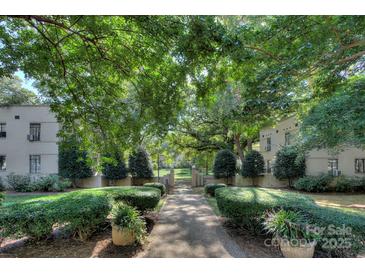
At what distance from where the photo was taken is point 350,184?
1135cm

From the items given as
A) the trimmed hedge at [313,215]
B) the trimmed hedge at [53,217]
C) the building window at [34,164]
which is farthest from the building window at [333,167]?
the building window at [34,164]

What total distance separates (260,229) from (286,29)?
3936 mm

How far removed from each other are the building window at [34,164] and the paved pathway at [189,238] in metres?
10.9

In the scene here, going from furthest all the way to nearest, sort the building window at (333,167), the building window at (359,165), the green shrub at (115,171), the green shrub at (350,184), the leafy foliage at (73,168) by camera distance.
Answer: the leafy foliage at (73,168), the green shrub at (115,171), the building window at (333,167), the building window at (359,165), the green shrub at (350,184)

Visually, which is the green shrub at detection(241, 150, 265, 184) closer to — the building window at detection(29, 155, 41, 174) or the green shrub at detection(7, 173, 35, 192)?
the green shrub at detection(7, 173, 35, 192)

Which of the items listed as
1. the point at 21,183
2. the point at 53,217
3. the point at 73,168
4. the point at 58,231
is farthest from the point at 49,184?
the point at 53,217

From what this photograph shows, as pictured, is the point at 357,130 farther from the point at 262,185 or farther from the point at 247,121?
the point at 262,185

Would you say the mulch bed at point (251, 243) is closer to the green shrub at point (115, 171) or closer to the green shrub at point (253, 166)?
the green shrub at point (115, 171)

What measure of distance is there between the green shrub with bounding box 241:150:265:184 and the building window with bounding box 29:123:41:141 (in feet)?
42.6

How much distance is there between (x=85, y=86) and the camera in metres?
5.35

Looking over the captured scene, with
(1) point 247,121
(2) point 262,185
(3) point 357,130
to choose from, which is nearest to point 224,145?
(2) point 262,185

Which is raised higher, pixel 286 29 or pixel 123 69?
pixel 286 29

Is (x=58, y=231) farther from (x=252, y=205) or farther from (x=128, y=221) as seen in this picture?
(x=252, y=205)

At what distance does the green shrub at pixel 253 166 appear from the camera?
45.9 feet
